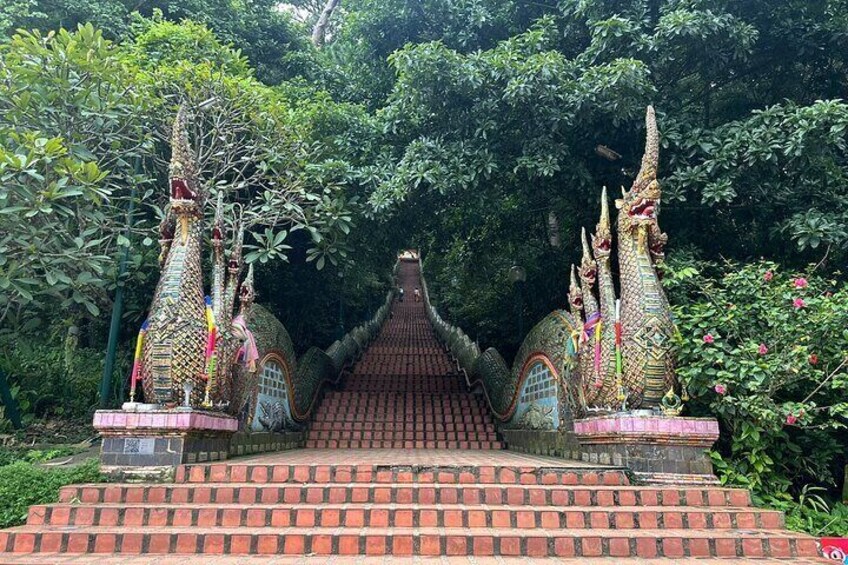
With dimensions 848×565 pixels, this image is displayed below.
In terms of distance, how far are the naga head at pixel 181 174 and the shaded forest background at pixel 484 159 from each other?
35.6 inches

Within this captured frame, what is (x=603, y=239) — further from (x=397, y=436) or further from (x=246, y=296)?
(x=397, y=436)

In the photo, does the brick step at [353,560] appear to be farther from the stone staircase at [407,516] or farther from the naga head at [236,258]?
the naga head at [236,258]

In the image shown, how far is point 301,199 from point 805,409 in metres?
6.79

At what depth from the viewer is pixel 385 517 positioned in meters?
4.38

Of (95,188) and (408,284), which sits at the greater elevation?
(408,284)

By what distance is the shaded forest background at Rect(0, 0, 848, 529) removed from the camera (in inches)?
224

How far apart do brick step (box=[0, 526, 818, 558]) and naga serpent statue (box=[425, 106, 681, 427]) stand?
1430 millimetres

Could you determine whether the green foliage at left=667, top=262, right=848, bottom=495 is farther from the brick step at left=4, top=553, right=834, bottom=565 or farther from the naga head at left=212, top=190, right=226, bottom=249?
the naga head at left=212, top=190, right=226, bottom=249

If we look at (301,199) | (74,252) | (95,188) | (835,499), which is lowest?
(835,499)

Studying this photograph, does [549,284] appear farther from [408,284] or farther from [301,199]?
[408,284]

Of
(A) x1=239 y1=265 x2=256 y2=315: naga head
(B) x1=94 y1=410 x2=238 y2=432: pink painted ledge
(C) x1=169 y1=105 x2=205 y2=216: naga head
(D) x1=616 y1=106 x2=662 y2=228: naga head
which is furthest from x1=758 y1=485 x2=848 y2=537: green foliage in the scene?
(C) x1=169 y1=105 x2=205 y2=216: naga head

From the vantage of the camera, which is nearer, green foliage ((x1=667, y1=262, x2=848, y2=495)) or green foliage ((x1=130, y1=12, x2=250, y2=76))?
green foliage ((x1=667, y1=262, x2=848, y2=495))

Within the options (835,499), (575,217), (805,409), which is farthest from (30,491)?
(575,217)

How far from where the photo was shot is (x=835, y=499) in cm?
605
